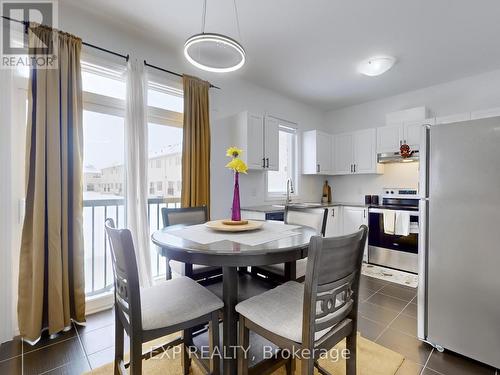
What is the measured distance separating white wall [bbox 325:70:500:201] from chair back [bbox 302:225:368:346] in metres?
3.58

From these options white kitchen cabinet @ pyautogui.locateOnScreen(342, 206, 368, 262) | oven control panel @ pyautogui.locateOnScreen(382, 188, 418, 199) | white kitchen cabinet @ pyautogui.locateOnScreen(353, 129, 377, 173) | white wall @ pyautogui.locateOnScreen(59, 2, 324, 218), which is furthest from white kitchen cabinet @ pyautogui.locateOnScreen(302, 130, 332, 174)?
oven control panel @ pyautogui.locateOnScreen(382, 188, 418, 199)

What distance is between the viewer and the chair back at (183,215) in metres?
2.34

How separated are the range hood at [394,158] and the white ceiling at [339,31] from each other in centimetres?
108

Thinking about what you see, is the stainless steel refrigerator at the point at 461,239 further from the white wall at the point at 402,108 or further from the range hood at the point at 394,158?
the white wall at the point at 402,108

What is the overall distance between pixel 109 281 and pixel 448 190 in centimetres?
325

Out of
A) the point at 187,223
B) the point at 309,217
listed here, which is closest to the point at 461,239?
the point at 309,217

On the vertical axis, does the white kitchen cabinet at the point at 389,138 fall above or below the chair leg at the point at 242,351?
above

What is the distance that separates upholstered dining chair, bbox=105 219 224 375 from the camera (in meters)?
1.14

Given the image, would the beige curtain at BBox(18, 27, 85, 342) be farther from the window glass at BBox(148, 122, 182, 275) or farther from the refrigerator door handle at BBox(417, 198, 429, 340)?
the refrigerator door handle at BBox(417, 198, 429, 340)

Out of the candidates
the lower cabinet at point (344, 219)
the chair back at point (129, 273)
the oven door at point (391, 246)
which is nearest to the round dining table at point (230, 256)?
the chair back at point (129, 273)

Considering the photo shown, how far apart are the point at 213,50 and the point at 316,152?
8.26ft

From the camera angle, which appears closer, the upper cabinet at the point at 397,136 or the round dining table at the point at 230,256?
the round dining table at the point at 230,256

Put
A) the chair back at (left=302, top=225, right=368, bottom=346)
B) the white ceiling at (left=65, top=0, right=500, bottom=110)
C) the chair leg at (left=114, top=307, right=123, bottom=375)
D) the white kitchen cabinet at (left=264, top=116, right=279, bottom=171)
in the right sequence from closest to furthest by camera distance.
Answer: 1. the chair back at (left=302, top=225, right=368, bottom=346)
2. the chair leg at (left=114, top=307, right=123, bottom=375)
3. the white ceiling at (left=65, top=0, right=500, bottom=110)
4. the white kitchen cabinet at (left=264, top=116, right=279, bottom=171)

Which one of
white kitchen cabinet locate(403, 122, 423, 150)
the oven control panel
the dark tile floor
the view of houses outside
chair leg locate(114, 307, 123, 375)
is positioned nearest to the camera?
chair leg locate(114, 307, 123, 375)
